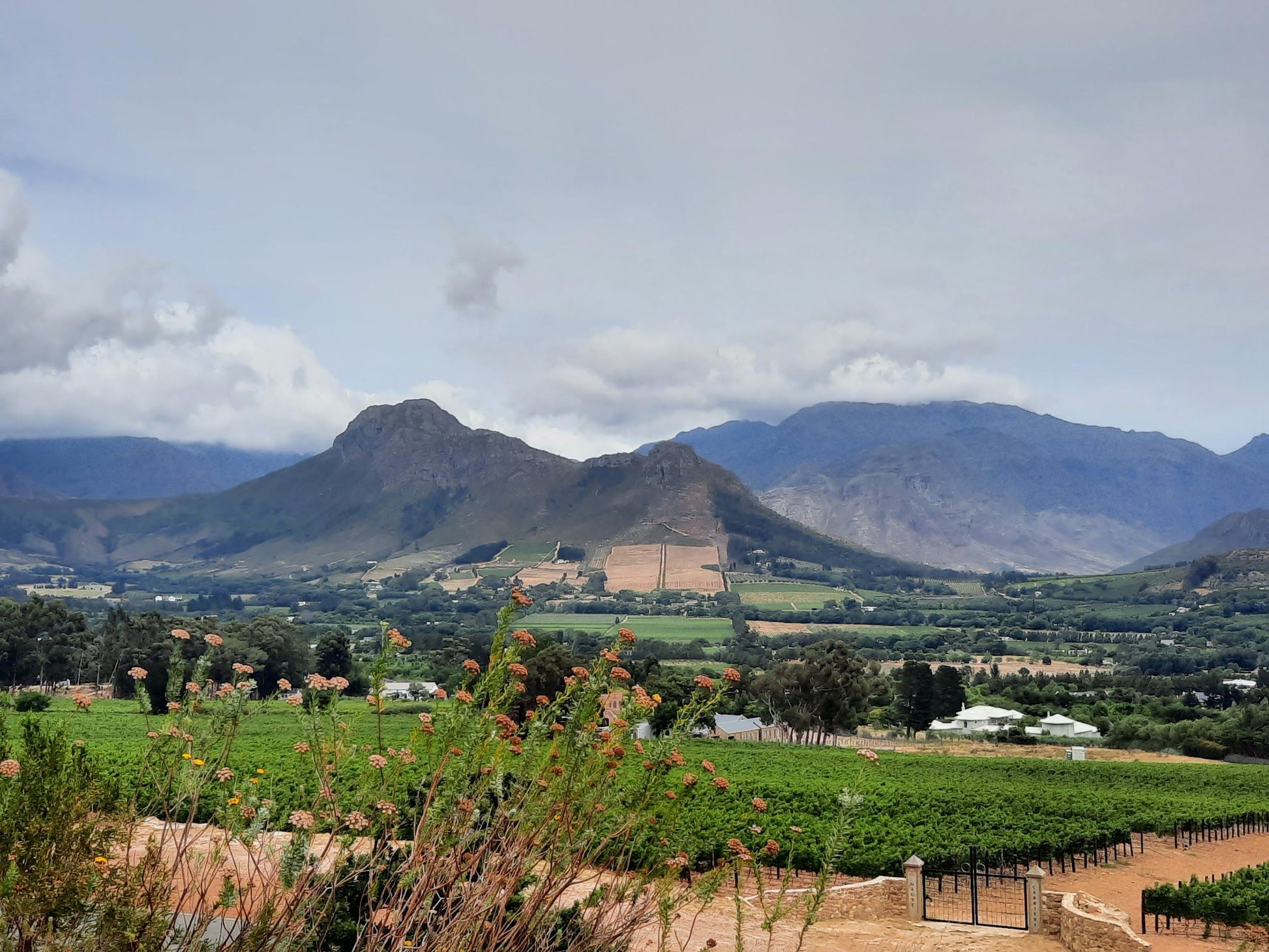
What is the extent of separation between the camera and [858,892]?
13.1 metres

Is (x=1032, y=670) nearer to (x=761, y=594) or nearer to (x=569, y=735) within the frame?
(x=761, y=594)

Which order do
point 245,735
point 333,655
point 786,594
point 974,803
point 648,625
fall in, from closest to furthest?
point 974,803 → point 245,735 → point 333,655 → point 648,625 → point 786,594

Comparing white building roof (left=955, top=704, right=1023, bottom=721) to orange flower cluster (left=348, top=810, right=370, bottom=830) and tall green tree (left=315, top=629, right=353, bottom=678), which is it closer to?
tall green tree (left=315, top=629, right=353, bottom=678)

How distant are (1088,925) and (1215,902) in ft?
11.7

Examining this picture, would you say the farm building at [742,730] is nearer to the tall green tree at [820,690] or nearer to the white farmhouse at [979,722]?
the tall green tree at [820,690]

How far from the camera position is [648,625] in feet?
422

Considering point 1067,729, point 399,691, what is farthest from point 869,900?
point 399,691

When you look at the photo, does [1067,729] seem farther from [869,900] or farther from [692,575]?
[692,575]

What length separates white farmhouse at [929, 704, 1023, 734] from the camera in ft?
177

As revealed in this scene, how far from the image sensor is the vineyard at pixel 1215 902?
13.3 m

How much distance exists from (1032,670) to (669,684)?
204 ft

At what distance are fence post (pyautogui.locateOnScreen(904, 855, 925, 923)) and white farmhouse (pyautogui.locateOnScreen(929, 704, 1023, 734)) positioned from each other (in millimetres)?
43697

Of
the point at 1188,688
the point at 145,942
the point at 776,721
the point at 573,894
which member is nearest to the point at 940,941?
the point at 573,894

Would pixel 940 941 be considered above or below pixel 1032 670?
above
